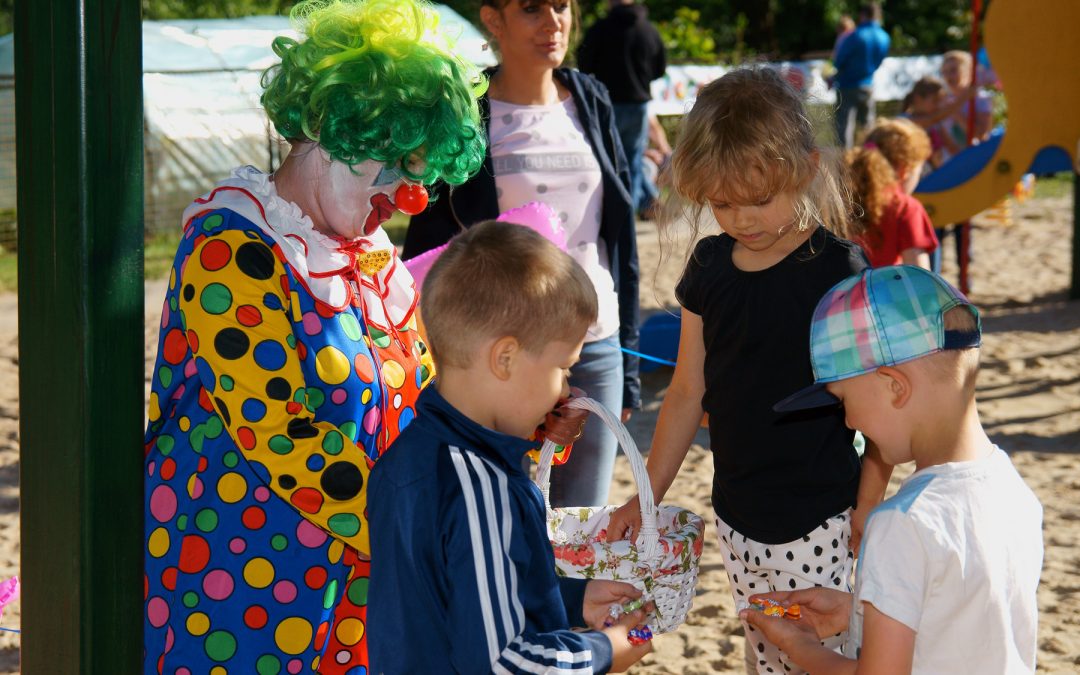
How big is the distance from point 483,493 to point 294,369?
17.1 inches

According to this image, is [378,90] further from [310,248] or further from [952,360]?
[952,360]

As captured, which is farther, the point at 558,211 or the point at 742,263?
the point at 558,211

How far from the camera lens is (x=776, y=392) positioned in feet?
7.39

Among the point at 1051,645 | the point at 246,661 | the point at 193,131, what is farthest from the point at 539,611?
the point at 193,131

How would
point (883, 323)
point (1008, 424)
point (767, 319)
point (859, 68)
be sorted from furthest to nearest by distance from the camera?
point (859, 68) < point (1008, 424) < point (767, 319) < point (883, 323)

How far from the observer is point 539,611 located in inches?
63.8

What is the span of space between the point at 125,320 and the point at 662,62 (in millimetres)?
8628

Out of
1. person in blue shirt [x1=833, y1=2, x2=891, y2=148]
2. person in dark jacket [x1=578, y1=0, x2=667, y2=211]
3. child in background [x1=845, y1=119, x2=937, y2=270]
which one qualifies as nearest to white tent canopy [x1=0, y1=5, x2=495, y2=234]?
person in dark jacket [x1=578, y1=0, x2=667, y2=211]

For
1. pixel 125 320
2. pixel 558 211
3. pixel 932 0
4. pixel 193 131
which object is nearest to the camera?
pixel 125 320


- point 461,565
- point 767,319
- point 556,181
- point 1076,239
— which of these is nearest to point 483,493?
point 461,565

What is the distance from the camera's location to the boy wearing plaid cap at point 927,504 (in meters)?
1.58

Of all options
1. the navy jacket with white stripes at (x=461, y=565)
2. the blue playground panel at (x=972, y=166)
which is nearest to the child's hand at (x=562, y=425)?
the navy jacket with white stripes at (x=461, y=565)

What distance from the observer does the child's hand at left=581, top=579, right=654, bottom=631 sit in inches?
68.2

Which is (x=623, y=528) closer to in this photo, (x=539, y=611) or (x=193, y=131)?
(x=539, y=611)
